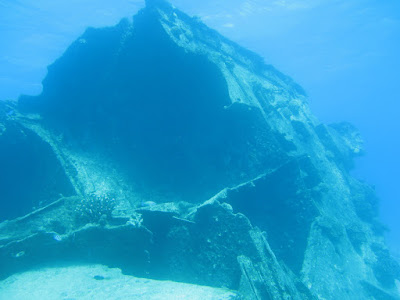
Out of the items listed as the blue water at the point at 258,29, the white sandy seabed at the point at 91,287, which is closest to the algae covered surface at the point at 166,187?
the white sandy seabed at the point at 91,287

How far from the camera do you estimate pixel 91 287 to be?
5461 mm

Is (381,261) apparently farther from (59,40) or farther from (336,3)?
(59,40)

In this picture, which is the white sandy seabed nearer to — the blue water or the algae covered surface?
the algae covered surface

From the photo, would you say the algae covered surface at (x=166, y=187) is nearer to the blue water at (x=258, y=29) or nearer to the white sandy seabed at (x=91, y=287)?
the white sandy seabed at (x=91, y=287)

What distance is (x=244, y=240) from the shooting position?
6.09 metres

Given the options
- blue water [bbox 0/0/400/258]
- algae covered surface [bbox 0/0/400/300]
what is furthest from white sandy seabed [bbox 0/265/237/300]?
blue water [bbox 0/0/400/258]

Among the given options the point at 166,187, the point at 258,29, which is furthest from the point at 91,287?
the point at 258,29

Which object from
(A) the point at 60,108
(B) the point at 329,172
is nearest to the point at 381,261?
Result: (B) the point at 329,172

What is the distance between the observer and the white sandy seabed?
5.18m

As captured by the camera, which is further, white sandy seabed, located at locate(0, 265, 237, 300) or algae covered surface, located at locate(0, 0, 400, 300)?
algae covered surface, located at locate(0, 0, 400, 300)

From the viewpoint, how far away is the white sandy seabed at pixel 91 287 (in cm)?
518

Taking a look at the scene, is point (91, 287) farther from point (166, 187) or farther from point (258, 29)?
point (258, 29)

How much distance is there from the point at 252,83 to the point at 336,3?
2758cm

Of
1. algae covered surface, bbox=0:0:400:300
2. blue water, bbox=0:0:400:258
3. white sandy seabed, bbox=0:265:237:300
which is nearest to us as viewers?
white sandy seabed, bbox=0:265:237:300
